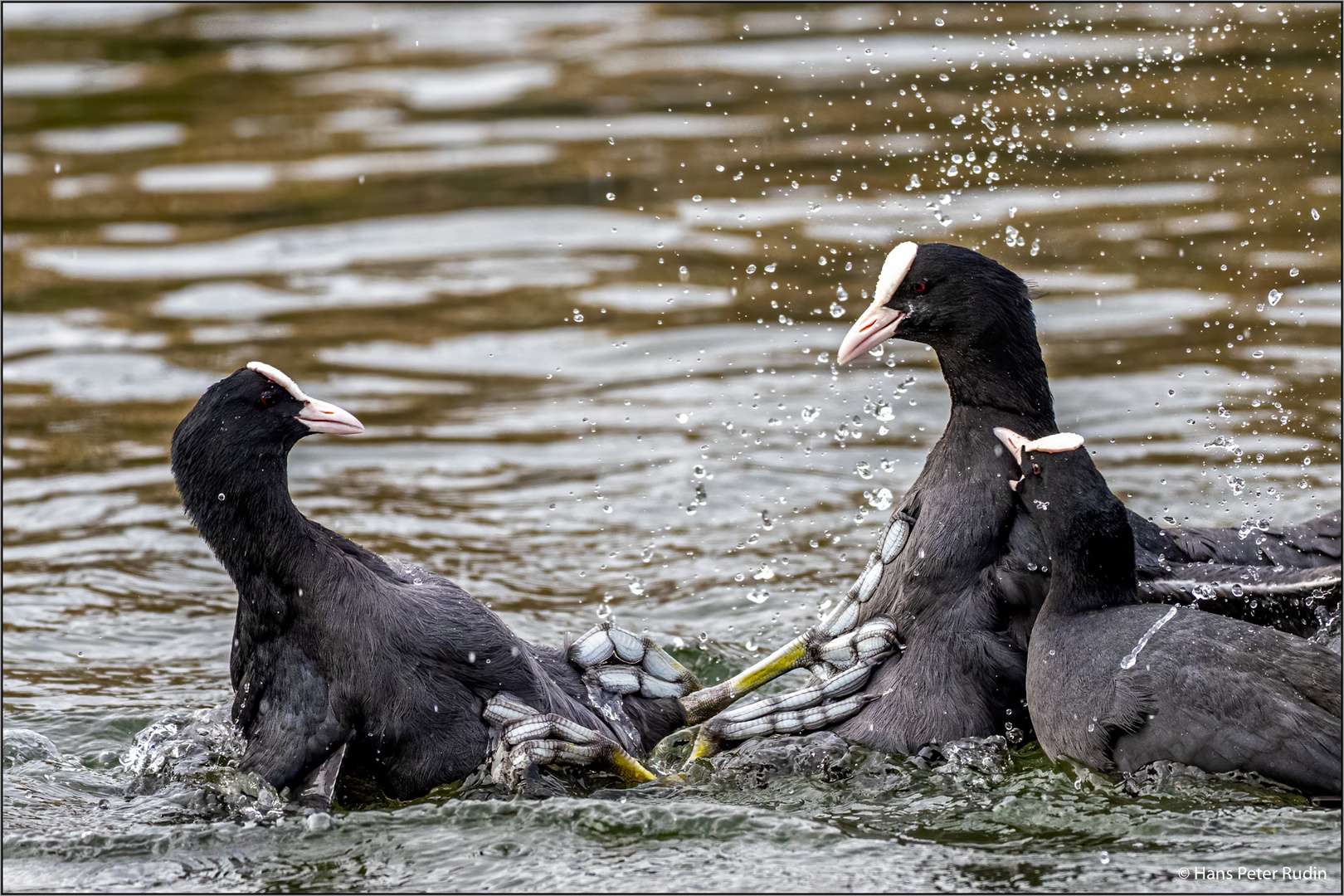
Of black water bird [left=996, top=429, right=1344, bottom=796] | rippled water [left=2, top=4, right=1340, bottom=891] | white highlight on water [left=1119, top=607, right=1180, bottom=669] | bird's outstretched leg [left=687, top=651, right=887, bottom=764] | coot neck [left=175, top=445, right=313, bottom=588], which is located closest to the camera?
black water bird [left=996, top=429, right=1344, bottom=796]

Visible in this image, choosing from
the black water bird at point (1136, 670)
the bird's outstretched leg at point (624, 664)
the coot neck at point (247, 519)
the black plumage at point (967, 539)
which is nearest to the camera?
the black water bird at point (1136, 670)

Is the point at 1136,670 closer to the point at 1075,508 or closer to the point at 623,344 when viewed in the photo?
the point at 1075,508

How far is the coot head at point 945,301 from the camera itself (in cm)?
468

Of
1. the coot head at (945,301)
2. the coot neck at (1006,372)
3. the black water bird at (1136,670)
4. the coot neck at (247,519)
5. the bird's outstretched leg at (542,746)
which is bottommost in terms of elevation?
the bird's outstretched leg at (542,746)

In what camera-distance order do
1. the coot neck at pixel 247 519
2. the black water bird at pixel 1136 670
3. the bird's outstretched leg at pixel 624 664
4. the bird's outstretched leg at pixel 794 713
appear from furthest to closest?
1. the bird's outstretched leg at pixel 624 664
2. the bird's outstretched leg at pixel 794 713
3. the coot neck at pixel 247 519
4. the black water bird at pixel 1136 670

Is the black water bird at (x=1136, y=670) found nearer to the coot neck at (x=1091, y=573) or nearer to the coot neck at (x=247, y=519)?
the coot neck at (x=1091, y=573)

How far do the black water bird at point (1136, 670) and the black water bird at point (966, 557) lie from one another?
127 millimetres

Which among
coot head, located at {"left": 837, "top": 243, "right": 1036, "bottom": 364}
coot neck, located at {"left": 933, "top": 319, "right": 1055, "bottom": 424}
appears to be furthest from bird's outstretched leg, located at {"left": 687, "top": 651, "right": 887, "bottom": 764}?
coot head, located at {"left": 837, "top": 243, "right": 1036, "bottom": 364}

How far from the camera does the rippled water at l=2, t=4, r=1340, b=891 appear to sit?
4.34 metres

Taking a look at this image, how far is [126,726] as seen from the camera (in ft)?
17.3

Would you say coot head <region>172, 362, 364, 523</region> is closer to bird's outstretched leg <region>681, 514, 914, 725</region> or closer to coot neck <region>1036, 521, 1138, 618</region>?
bird's outstretched leg <region>681, 514, 914, 725</region>

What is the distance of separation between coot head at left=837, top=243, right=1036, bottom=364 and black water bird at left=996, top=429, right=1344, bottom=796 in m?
0.32

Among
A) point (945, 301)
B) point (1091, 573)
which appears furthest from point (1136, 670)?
point (945, 301)

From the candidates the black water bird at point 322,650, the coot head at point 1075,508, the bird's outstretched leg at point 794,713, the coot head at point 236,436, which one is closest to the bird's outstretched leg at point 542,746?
the black water bird at point 322,650
